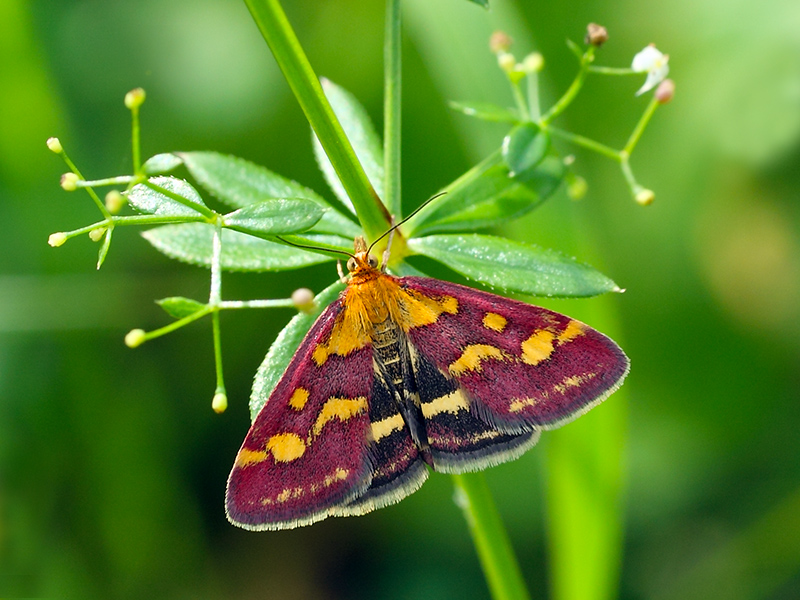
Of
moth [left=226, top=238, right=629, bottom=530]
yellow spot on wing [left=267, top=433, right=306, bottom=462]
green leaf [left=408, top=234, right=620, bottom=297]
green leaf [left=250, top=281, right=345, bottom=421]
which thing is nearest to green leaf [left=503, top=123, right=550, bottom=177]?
green leaf [left=408, top=234, right=620, bottom=297]

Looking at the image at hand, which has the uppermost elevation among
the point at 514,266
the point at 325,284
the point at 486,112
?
the point at 486,112

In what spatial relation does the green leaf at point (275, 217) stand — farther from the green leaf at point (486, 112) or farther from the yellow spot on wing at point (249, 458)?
the yellow spot on wing at point (249, 458)

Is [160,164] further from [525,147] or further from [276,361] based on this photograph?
[525,147]

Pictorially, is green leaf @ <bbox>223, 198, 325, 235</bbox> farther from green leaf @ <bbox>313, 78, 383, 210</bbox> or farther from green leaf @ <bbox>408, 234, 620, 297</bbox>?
green leaf @ <bbox>313, 78, 383, 210</bbox>

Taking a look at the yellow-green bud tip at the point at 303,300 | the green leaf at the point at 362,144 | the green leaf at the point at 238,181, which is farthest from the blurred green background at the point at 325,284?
the yellow-green bud tip at the point at 303,300

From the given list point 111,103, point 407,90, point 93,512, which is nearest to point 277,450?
point 93,512

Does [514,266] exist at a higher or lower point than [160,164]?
lower

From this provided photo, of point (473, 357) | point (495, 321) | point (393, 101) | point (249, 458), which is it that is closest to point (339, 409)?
point (249, 458)
